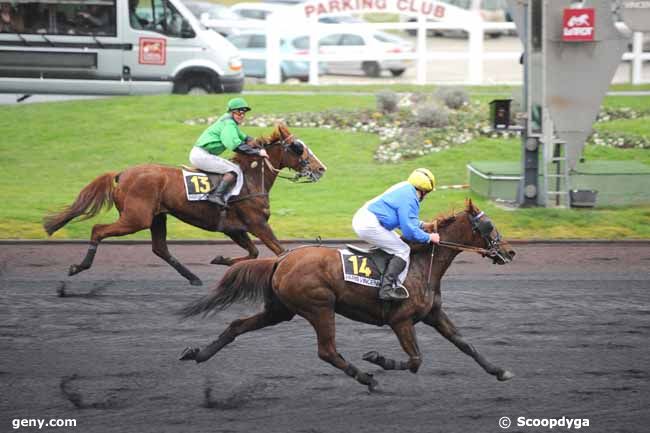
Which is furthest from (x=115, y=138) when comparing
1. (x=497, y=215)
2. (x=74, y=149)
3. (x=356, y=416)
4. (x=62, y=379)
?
(x=356, y=416)

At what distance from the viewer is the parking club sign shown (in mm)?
17953

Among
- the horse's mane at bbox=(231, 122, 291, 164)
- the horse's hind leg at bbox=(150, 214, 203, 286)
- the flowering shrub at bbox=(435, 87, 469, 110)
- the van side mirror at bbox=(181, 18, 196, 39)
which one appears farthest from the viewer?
the van side mirror at bbox=(181, 18, 196, 39)

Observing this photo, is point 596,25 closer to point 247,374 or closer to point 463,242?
point 463,242

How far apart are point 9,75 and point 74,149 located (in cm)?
357

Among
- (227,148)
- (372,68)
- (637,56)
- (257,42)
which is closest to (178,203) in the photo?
(227,148)

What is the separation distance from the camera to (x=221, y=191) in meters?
13.3

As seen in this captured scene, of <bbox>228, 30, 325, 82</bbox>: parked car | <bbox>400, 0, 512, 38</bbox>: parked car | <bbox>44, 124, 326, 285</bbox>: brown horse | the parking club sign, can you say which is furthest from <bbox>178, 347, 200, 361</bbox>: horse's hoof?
<bbox>400, 0, 512, 38</bbox>: parked car

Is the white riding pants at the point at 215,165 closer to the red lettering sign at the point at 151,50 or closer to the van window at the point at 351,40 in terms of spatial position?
the red lettering sign at the point at 151,50

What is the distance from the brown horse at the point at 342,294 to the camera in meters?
9.21

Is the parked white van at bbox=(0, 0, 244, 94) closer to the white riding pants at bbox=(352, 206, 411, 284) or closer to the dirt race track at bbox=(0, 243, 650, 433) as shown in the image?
the dirt race track at bbox=(0, 243, 650, 433)

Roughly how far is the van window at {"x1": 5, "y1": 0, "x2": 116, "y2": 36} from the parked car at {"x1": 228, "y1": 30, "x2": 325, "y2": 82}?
5.95 m

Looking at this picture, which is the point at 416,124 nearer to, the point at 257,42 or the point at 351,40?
the point at 351,40

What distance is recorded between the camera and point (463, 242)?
A: 970 cm

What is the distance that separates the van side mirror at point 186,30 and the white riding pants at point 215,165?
12.1 meters
